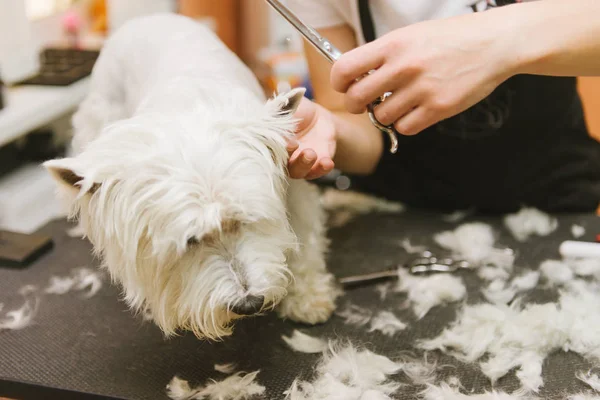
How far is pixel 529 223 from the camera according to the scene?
3.71 feet

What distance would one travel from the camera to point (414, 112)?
75cm

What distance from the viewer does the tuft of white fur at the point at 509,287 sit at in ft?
3.02

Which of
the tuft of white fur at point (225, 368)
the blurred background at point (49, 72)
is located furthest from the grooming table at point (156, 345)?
the blurred background at point (49, 72)

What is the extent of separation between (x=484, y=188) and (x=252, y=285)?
2.05 feet

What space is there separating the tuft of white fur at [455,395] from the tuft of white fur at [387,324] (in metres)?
0.13

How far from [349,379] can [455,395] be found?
5.2 inches

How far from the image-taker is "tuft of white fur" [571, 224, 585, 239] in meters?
1.09

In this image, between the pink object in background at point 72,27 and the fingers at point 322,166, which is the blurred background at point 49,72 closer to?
the pink object in background at point 72,27

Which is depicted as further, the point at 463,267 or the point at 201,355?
the point at 463,267

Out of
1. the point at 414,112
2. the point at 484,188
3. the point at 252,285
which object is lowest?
the point at 484,188

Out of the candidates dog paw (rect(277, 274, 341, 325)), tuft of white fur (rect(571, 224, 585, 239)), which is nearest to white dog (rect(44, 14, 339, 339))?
dog paw (rect(277, 274, 341, 325))

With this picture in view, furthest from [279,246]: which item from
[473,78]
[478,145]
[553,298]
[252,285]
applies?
[478,145]

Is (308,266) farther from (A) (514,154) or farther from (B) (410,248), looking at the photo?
(A) (514,154)

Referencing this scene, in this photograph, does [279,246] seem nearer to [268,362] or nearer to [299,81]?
[268,362]
